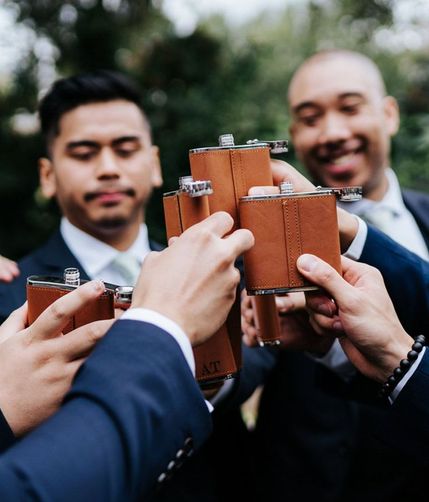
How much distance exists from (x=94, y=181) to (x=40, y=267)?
0.57 metres

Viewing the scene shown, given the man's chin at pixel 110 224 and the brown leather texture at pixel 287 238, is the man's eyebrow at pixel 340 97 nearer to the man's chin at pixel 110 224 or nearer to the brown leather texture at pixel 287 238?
the man's chin at pixel 110 224

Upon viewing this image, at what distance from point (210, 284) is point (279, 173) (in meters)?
0.69

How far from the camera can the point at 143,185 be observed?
3379mm

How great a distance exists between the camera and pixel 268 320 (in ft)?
6.56

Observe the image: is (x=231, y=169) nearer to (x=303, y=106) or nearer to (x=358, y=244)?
(x=358, y=244)

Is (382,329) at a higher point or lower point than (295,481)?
higher

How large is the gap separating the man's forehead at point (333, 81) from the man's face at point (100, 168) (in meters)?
1.25

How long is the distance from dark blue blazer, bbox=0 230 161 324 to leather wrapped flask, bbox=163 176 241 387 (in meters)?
1.36

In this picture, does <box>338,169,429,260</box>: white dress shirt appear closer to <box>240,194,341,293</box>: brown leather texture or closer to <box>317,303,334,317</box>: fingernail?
<box>317,303,334,317</box>: fingernail

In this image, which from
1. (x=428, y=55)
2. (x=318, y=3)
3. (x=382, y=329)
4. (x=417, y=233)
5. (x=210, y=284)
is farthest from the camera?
(x=318, y=3)

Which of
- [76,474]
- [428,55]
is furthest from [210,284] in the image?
[428,55]

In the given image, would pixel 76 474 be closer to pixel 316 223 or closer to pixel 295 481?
pixel 316 223

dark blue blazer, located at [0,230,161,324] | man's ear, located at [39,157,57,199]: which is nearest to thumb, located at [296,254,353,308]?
dark blue blazer, located at [0,230,161,324]

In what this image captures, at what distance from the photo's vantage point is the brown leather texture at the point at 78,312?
1.58m
